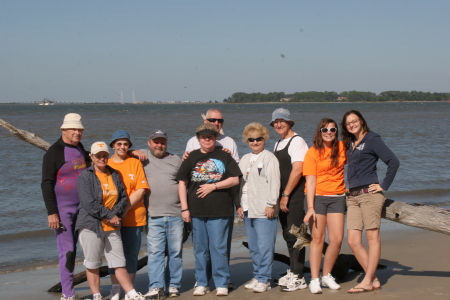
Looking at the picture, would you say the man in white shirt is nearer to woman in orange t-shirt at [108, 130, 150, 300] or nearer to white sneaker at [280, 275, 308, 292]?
woman in orange t-shirt at [108, 130, 150, 300]

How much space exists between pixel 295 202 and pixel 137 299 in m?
1.82

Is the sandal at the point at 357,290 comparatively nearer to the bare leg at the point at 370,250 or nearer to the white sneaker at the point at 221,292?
the bare leg at the point at 370,250

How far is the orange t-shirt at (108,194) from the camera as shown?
4.87 meters

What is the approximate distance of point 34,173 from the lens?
14750mm

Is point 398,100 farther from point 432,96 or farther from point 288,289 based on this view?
point 288,289

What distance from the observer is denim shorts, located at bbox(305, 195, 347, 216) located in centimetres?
507

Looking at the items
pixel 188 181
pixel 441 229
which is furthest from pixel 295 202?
pixel 441 229

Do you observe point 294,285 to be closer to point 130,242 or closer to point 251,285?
point 251,285

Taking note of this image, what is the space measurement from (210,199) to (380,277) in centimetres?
221

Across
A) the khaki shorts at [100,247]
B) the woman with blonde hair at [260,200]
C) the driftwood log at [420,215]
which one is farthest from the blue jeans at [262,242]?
the khaki shorts at [100,247]

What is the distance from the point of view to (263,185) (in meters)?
5.18

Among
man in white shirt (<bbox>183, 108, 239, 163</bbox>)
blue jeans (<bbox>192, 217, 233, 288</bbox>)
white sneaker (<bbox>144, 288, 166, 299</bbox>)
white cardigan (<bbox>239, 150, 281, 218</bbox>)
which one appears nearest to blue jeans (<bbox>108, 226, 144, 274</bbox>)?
white sneaker (<bbox>144, 288, 166, 299</bbox>)

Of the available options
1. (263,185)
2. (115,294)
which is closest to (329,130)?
(263,185)

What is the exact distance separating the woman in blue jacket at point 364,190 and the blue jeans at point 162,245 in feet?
5.62
